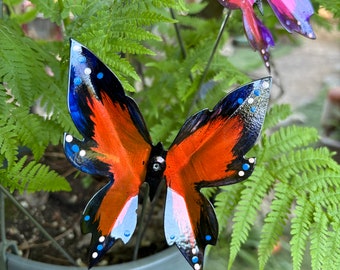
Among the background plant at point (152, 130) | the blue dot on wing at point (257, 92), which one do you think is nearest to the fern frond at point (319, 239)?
the background plant at point (152, 130)

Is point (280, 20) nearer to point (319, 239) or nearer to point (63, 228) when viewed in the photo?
point (319, 239)

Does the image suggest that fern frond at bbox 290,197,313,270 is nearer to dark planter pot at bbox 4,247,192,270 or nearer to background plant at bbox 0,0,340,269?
background plant at bbox 0,0,340,269

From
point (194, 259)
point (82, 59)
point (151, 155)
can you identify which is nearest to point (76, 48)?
point (82, 59)

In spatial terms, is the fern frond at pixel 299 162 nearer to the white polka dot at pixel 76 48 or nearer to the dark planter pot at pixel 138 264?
the dark planter pot at pixel 138 264

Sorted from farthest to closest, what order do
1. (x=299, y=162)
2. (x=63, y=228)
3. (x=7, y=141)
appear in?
(x=63, y=228)
(x=299, y=162)
(x=7, y=141)

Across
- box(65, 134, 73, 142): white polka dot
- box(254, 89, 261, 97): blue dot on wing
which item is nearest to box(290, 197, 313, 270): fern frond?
box(254, 89, 261, 97): blue dot on wing

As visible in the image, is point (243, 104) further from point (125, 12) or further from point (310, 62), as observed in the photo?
point (310, 62)
